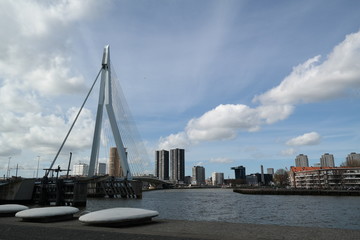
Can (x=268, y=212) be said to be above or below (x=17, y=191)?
below

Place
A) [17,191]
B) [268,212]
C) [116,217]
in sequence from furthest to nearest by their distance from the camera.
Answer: [17,191] → [268,212] → [116,217]

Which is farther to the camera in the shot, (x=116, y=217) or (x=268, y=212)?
(x=268, y=212)

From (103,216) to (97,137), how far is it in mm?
45626

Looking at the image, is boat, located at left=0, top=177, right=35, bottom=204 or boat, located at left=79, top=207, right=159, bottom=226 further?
boat, located at left=0, top=177, right=35, bottom=204

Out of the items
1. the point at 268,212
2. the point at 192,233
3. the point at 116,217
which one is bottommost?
the point at 268,212

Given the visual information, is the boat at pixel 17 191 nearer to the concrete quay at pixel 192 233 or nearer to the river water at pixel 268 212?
the river water at pixel 268 212

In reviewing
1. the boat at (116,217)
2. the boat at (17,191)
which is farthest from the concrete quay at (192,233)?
the boat at (17,191)

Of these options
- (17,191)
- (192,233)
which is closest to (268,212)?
(192,233)

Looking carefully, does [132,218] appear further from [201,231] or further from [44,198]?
[44,198]

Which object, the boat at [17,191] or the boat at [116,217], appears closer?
the boat at [116,217]

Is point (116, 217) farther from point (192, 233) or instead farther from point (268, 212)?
point (268, 212)

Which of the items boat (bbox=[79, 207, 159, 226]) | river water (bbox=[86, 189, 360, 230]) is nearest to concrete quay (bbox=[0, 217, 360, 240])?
boat (bbox=[79, 207, 159, 226])

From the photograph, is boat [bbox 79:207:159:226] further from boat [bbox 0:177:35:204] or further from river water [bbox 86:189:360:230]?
boat [bbox 0:177:35:204]

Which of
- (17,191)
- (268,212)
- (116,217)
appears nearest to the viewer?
(116,217)
